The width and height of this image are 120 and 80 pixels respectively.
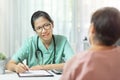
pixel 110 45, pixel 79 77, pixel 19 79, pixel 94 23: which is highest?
pixel 94 23

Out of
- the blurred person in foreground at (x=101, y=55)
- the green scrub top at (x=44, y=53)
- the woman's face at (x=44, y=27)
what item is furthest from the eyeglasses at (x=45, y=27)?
the blurred person in foreground at (x=101, y=55)

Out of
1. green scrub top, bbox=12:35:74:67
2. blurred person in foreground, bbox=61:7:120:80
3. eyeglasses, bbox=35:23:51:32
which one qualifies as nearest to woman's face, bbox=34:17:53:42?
eyeglasses, bbox=35:23:51:32

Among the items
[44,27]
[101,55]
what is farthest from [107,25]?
[44,27]

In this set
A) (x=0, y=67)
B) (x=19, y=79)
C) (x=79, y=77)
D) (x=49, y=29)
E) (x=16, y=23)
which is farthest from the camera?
(x=16, y=23)

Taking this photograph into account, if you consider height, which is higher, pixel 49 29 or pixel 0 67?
pixel 49 29

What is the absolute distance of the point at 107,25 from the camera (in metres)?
1.23

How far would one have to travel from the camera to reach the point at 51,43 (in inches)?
110

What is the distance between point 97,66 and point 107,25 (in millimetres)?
184

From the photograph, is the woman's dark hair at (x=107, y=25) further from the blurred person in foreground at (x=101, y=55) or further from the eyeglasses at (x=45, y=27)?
the eyeglasses at (x=45, y=27)

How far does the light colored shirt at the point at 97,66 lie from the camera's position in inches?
48.1

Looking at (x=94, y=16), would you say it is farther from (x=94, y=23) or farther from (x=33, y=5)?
(x=33, y=5)

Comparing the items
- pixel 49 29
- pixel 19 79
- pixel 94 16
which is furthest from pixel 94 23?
pixel 49 29

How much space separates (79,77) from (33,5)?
263 cm

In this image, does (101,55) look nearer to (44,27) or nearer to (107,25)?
(107,25)
